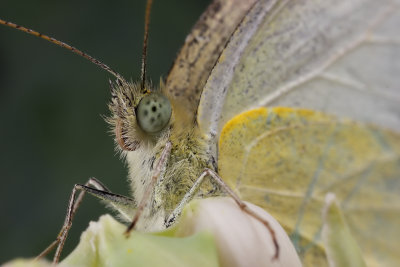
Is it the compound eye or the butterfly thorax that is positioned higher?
A: the compound eye

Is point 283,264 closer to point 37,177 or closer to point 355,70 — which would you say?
point 355,70

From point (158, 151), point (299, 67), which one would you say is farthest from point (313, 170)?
point (158, 151)

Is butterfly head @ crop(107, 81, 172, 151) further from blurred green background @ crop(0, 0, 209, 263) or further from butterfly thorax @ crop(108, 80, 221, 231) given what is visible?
blurred green background @ crop(0, 0, 209, 263)

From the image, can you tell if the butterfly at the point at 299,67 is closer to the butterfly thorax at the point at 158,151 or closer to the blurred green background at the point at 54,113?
the butterfly thorax at the point at 158,151

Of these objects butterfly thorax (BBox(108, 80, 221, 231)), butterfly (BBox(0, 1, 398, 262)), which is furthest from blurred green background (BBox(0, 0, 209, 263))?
butterfly (BBox(0, 1, 398, 262))

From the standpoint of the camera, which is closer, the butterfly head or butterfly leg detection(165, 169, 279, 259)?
butterfly leg detection(165, 169, 279, 259)

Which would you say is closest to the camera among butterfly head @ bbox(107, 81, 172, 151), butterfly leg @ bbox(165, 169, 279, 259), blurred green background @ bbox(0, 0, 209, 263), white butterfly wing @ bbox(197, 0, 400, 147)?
butterfly leg @ bbox(165, 169, 279, 259)
